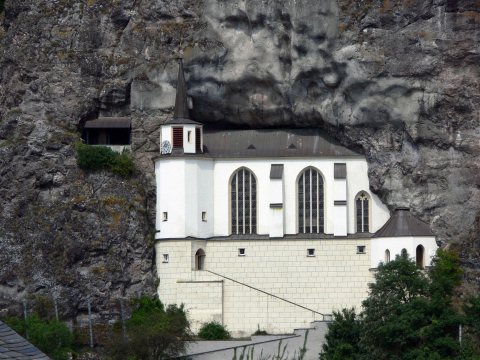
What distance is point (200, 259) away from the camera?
66.1 metres

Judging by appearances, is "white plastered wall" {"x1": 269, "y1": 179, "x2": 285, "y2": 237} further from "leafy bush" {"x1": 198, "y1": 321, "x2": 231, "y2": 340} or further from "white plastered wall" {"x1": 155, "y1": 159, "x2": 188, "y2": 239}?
"leafy bush" {"x1": 198, "y1": 321, "x2": 231, "y2": 340}

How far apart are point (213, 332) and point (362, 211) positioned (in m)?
7.78

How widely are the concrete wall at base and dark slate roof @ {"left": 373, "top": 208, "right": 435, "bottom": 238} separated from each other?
1398 millimetres

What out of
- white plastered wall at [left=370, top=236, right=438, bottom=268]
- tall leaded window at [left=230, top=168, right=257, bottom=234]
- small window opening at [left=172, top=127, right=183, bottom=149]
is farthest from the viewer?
tall leaded window at [left=230, top=168, right=257, bottom=234]

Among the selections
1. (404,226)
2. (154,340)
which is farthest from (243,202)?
(154,340)

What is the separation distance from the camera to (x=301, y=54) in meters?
64.4

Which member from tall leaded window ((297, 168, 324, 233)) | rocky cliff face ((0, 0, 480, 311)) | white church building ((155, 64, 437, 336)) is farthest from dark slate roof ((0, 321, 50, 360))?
tall leaded window ((297, 168, 324, 233))

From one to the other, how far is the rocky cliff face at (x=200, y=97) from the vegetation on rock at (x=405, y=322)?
10.5ft

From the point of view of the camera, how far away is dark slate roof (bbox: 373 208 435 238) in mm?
63625

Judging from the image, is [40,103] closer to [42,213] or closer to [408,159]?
[42,213]

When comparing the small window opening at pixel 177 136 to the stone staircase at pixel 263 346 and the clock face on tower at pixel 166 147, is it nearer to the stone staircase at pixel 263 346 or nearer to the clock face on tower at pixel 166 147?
the clock face on tower at pixel 166 147

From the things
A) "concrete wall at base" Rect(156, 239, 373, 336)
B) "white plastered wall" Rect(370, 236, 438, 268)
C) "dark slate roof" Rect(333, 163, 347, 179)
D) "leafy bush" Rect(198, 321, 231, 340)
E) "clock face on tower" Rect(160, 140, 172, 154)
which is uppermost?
"clock face on tower" Rect(160, 140, 172, 154)

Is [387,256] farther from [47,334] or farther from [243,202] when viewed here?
[47,334]

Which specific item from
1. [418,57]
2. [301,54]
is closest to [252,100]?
[301,54]
